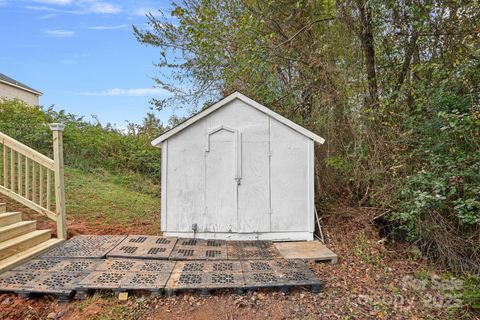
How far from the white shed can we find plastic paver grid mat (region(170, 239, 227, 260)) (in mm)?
191

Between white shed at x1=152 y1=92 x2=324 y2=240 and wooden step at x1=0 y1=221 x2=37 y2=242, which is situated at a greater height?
white shed at x1=152 y1=92 x2=324 y2=240

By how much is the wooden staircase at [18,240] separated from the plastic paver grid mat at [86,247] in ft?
0.58

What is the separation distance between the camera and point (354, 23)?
17.2ft

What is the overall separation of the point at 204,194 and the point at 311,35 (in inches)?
170

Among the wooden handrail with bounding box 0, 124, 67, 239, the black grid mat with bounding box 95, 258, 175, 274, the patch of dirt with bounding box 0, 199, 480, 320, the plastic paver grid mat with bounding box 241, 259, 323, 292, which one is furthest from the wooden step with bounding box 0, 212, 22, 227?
the plastic paver grid mat with bounding box 241, 259, 323, 292

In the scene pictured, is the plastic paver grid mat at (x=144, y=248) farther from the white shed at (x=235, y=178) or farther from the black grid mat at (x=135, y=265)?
the white shed at (x=235, y=178)

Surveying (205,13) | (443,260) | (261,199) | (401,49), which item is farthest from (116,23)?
(443,260)

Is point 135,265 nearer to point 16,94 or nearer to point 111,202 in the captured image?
point 111,202

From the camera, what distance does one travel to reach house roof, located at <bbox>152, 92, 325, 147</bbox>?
4738 millimetres

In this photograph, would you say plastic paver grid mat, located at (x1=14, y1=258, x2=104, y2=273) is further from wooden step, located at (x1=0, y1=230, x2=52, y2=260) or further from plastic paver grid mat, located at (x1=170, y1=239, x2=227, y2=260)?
plastic paver grid mat, located at (x1=170, y1=239, x2=227, y2=260)

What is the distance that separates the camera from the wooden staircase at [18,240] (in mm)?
3594

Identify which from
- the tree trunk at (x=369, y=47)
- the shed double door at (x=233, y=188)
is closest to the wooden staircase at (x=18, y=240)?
the shed double door at (x=233, y=188)

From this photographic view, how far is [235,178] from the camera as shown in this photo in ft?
15.6

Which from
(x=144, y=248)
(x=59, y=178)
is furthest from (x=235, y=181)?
(x=59, y=178)
